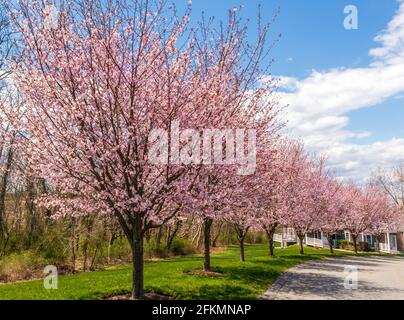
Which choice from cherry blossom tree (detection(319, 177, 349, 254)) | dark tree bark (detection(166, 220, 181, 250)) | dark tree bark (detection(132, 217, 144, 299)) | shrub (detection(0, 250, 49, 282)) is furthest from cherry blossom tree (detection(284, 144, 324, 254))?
dark tree bark (detection(132, 217, 144, 299))

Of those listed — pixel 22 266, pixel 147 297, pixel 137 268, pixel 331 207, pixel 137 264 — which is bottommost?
pixel 147 297

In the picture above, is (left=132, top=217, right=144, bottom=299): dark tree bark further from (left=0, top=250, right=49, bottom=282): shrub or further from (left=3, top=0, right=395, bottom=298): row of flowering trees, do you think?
(left=0, top=250, right=49, bottom=282): shrub

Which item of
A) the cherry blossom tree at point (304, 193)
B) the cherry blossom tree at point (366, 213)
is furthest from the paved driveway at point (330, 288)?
the cherry blossom tree at point (366, 213)

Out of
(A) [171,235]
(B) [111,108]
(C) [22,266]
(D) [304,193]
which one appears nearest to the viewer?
(B) [111,108]

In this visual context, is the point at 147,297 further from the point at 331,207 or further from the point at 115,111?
the point at 331,207

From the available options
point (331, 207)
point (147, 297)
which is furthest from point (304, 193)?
point (147, 297)

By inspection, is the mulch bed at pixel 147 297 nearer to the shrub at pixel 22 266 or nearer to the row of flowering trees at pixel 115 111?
the row of flowering trees at pixel 115 111

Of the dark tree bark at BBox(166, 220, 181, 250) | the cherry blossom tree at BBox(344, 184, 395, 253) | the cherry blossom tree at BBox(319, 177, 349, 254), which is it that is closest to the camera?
the dark tree bark at BBox(166, 220, 181, 250)

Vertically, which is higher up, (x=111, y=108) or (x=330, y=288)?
(x=111, y=108)

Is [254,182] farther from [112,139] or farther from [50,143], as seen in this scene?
[50,143]

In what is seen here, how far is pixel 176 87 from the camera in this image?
10664mm

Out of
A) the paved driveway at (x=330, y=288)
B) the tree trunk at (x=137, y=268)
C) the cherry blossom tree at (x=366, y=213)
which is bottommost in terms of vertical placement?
the paved driveway at (x=330, y=288)

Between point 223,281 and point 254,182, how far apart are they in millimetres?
3808

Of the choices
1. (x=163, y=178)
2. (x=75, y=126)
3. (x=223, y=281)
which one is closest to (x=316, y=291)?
(x=223, y=281)
